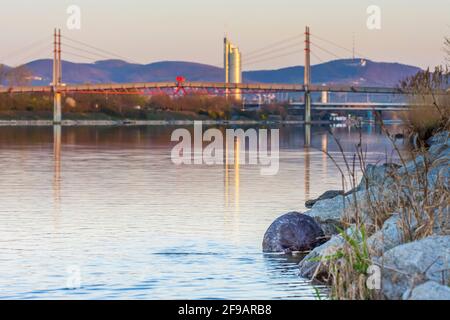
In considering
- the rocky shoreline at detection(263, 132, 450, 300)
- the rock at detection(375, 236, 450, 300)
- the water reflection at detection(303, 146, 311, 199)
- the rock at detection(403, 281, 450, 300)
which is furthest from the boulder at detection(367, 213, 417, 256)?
the water reflection at detection(303, 146, 311, 199)

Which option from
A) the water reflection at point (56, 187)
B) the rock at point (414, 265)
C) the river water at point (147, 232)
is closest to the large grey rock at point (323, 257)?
the river water at point (147, 232)

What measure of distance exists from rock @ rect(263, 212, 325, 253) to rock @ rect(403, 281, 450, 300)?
6.21 m

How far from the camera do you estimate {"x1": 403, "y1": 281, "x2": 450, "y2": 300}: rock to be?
1034 cm

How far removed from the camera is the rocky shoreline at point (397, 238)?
11477mm

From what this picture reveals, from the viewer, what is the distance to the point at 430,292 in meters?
10.4

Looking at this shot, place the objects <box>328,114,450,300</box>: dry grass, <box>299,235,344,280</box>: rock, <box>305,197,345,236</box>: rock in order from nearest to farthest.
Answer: <box>328,114,450,300</box>: dry grass
<box>299,235,344,280</box>: rock
<box>305,197,345,236</box>: rock

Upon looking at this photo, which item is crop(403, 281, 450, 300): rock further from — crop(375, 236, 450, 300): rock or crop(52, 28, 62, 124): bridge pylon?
crop(52, 28, 62, 124): bridge pylon

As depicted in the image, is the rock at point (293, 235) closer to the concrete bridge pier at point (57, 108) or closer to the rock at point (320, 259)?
the rock at point (320, 259)

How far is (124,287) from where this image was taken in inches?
543

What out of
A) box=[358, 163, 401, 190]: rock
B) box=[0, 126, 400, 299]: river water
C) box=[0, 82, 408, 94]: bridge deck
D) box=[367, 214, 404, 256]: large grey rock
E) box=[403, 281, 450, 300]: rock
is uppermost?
box=[0, 82, 408, 94]: bridge deck

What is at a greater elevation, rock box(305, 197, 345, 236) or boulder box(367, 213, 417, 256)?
boulder box(367, 213, 417, 256)

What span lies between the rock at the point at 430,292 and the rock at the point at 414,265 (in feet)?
1.77
